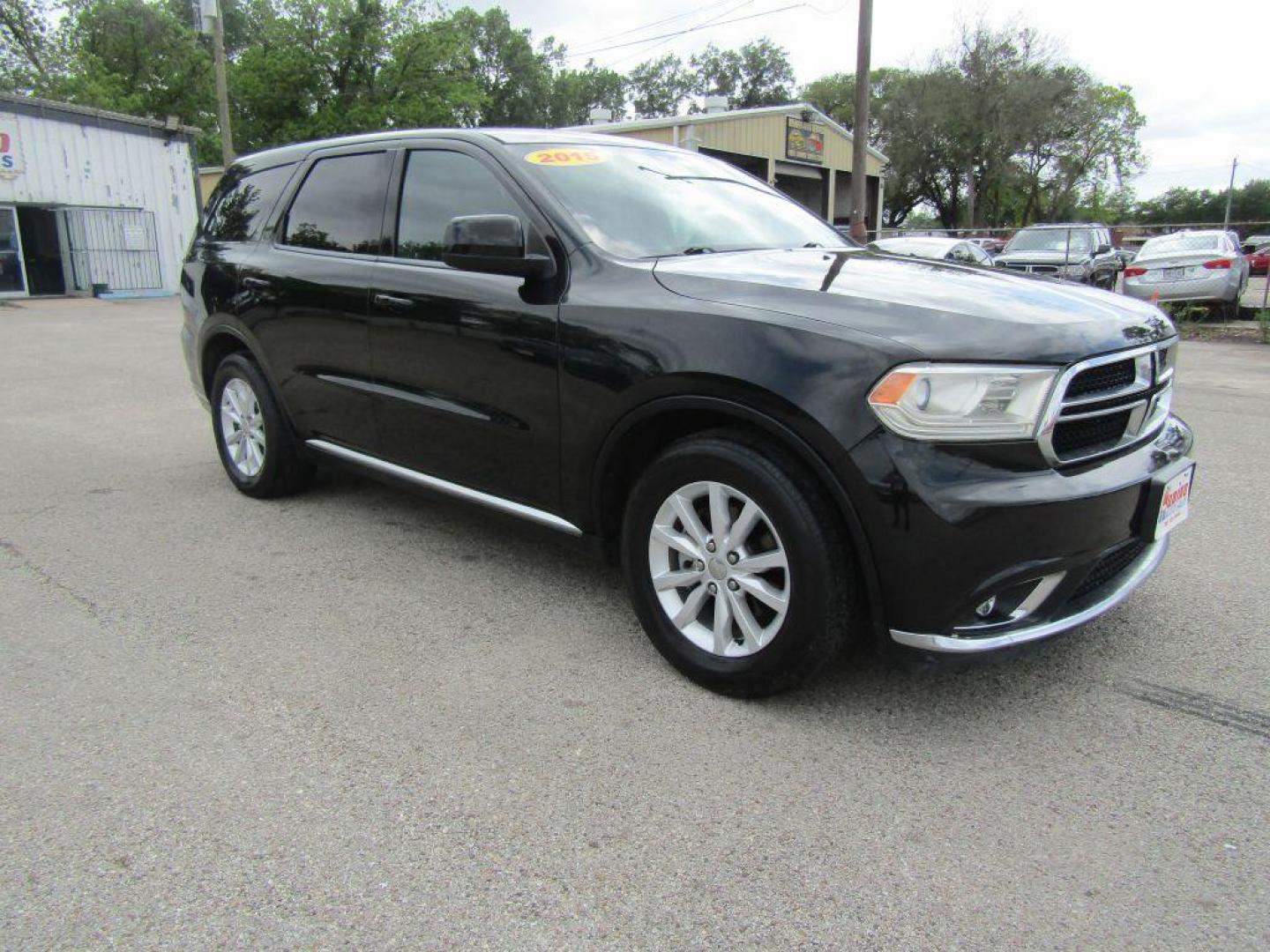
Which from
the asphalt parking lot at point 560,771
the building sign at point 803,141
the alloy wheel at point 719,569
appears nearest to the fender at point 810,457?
the alloy wheel at point 719,569

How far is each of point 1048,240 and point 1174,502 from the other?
55.7 ft

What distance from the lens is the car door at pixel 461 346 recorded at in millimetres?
3254

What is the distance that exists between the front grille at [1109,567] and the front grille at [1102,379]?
0.45 meters

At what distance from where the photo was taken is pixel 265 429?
474cm

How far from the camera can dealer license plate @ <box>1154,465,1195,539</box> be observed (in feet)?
8.80

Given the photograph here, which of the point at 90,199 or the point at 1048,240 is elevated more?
the point at 90,199

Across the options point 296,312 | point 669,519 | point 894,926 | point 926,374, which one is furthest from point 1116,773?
point 296,312

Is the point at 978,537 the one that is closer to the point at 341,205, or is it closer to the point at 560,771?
the point at 560,771

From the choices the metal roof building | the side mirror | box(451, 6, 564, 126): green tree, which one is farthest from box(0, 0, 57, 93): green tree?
the side mirror

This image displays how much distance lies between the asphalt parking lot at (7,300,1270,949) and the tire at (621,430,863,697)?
0.54 feet

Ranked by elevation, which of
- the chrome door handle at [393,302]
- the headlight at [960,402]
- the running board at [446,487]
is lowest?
the running board at [446,487]

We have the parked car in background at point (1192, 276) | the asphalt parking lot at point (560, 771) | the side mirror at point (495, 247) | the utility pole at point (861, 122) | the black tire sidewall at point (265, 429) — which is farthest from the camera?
the utility pole at point (861, 122)

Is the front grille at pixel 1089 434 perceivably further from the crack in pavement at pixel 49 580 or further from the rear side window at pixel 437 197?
the crack in pavement at pixel 49 580

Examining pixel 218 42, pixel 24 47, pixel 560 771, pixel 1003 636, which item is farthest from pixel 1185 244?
pixel 24 47
